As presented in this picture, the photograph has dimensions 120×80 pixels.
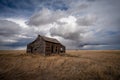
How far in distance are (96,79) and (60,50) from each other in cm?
2547

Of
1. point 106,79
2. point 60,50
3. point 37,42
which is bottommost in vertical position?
point 106,79

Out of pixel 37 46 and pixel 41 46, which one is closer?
pixel 41 46

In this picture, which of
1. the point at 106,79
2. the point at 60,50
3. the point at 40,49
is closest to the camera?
the point at 106,79

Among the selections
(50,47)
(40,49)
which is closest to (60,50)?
(50,47)

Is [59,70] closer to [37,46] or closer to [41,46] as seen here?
[41,46]

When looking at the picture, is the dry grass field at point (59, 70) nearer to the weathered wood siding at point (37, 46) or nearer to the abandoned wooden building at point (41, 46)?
the abandoned wooden building at point (41, 46)

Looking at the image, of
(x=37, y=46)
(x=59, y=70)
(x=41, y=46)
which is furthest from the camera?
(x=37, y=46)

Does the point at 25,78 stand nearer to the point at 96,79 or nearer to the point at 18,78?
the point at 18,78

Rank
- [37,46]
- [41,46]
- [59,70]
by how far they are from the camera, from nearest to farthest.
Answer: [59,70]
[41,46]
[37,46]

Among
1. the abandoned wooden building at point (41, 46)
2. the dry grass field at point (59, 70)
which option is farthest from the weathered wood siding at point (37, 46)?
the dry grass field at point (59, 70)

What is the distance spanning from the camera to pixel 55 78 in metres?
8.02

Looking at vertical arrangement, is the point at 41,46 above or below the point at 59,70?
above

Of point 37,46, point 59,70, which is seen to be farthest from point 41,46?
point 59,70

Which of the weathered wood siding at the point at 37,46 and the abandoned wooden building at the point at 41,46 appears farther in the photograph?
the weathered wood siding at the point at 37,46
